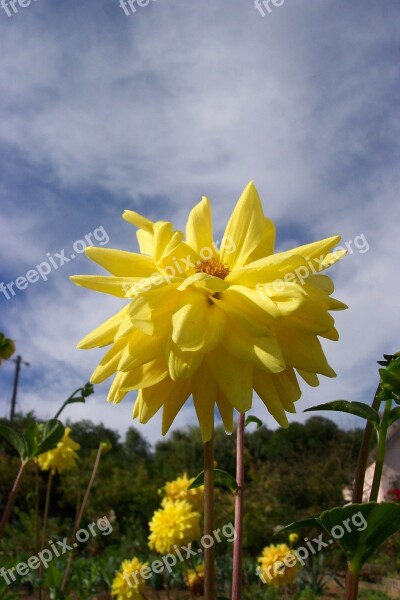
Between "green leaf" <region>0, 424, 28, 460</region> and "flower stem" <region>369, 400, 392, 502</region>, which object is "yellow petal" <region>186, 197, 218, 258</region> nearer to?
"flower stem" <region>369, 400, 392, 502</region>

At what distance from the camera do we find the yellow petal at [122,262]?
1.23 metres

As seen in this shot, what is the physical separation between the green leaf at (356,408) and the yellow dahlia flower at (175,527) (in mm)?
2540

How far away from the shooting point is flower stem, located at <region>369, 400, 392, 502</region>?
951 millimetres

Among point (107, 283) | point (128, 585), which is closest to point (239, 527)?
point (107, 283)

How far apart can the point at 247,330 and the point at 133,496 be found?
1106 cm

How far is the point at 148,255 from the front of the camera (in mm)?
1328

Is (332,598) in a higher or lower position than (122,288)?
lower

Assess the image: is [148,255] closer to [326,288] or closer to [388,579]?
[326,288]

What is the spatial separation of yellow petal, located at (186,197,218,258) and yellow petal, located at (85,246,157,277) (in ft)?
0.55

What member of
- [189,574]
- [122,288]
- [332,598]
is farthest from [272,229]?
[332,598]

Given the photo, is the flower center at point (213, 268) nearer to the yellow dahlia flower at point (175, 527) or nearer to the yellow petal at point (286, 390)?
the yellow petal at point (286, 390)

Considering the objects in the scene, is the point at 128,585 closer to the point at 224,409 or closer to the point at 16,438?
the point at 16,438

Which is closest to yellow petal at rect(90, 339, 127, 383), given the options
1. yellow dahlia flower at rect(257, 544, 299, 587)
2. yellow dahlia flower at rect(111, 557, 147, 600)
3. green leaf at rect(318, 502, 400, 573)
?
green leaf at rect(318, 502, 400, 573)

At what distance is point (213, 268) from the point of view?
133 centimetres
